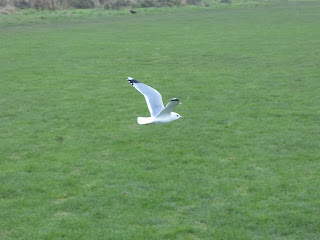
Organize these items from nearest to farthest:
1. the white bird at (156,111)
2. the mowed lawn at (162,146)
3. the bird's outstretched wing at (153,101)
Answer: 1. the mowed lawn at (162,146)
2. the white bird at (156,111)
3. the bird's outstretched wing at (153,101)

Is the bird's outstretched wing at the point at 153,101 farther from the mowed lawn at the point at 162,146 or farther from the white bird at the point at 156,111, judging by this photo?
the mowed lawn at the point at 162,146

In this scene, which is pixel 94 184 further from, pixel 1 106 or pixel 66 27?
pixel 66 27

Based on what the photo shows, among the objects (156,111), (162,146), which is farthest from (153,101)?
(162,146)

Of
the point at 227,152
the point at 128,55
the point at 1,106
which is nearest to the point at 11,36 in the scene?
the point at 128,55

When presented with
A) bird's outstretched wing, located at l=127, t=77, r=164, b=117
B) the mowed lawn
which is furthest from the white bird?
the mowed lawn

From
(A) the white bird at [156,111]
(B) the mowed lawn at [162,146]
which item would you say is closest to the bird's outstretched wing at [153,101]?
(A) the white bird at [156,111]

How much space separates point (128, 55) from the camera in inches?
621

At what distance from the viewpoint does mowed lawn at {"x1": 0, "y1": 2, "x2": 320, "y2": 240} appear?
5.40m

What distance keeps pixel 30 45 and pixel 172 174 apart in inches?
507

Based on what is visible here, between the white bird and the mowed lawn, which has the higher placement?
the white bird

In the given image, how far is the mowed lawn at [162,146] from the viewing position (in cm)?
540

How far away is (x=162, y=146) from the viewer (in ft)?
25.1

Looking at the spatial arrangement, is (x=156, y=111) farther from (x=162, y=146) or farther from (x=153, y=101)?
(x=162, y=146)

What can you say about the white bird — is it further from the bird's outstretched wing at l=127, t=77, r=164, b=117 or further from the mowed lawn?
the mowed lawn
